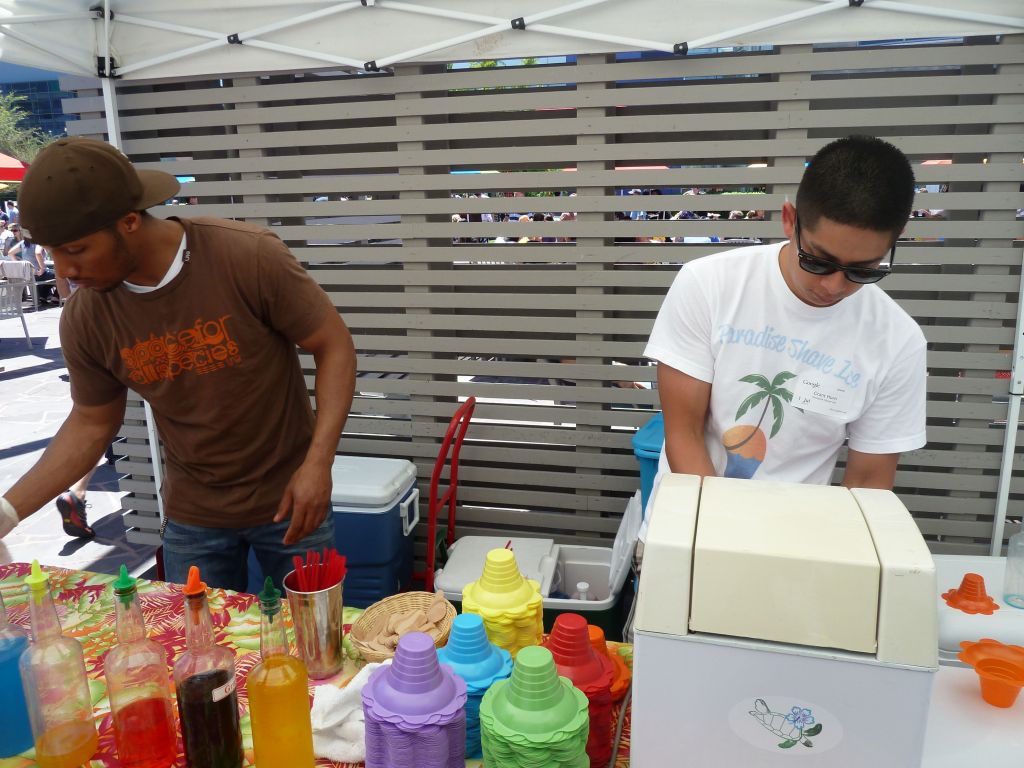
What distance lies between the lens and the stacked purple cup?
3.57 feet

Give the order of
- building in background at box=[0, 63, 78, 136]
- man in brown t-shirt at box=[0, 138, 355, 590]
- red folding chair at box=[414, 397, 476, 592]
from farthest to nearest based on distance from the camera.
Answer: building in background at box=[0, 63, 78, 136] → red folding chair at box=[414, 397, 476, 592] → man in brown t-shirt at box=[0, 138, 355, 590]

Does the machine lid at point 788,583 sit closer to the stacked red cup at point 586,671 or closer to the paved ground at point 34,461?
the stacked red cup at point 586,671

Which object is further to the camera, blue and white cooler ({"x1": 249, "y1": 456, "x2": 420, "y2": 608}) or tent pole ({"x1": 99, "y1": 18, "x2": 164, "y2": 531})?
tent pole ({"x1": 99, "y1": 18, "x2": 164, "y2": 531})

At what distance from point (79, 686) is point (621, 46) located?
2941 millimetres

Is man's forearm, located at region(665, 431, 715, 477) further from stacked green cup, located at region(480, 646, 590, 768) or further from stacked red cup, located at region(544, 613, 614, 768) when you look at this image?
stacked green cup, located at region(480, 646, 590, 768)

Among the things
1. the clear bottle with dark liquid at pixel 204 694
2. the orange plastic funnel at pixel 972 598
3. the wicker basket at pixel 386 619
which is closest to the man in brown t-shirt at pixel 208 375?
the wicker basket at pixel 386 619

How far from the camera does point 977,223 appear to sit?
10.4 ft

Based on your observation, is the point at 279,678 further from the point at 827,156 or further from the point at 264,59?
the point at 264,59

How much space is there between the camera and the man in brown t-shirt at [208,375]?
78.7 inches

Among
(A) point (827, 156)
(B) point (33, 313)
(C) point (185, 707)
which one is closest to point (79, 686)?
(C) point (185, 707)

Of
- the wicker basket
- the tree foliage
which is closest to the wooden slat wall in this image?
the wicker basket

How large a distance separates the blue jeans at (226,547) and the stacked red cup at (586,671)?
1.20 m

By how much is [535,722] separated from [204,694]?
573 millimetres

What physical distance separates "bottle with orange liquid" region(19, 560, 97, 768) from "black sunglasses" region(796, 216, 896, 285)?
1.55m
